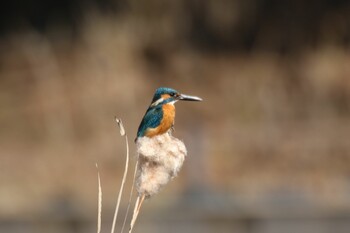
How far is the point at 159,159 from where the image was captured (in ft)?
3.31

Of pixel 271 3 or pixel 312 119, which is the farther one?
pixel 271 3

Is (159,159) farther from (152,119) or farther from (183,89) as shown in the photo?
(183,89)

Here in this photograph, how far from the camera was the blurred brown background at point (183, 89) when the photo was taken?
612cm

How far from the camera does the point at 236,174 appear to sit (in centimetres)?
637

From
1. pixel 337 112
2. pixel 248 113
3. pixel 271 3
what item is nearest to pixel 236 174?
pixel 248 113

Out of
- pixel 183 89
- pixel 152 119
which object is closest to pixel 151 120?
pixel 152 119

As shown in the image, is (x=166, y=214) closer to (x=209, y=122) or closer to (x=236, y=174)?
(x=236, y=174)

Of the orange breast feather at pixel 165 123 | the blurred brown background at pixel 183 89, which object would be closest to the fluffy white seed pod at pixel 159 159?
the orange breast feather at pixel 165 123

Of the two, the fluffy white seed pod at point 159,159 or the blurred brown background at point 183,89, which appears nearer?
the fluffy white seed pod at point 159,159

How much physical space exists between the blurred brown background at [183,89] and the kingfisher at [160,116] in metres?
4.46

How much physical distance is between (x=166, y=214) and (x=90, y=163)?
4.01 ft

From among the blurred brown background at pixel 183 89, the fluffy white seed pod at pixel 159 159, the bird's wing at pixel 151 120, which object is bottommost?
the fluffy white seed pod at pixel 159 159

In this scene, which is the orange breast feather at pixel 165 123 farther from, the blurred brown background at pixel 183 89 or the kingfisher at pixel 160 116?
the blurred brown background at pixel 183 89

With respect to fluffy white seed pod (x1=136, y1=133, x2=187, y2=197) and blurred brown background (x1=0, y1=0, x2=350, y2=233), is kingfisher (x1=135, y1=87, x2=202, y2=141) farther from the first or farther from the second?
blurred brown background (x1=0, y1=0, x2=350, y2=233)
